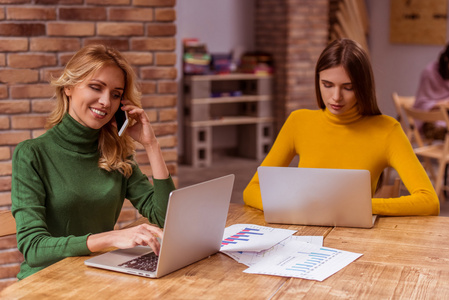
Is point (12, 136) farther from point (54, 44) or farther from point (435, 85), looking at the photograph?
point (435, 85)

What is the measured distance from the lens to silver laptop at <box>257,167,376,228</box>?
6.26ft

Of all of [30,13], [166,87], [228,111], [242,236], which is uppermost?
[30,13]

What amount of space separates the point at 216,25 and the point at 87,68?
5.49 metres

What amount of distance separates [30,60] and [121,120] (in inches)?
46.6

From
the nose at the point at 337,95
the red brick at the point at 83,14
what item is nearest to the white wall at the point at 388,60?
the red brick at the point at 83,14

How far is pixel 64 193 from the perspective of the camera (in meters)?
1.90

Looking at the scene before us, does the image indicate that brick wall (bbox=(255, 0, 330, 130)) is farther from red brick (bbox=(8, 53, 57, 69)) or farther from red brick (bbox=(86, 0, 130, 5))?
red brick (bbox=(8, 53, 57, 69))

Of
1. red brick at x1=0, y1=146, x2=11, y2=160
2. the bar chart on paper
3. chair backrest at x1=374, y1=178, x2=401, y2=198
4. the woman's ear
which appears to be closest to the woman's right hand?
the bar chart on paper

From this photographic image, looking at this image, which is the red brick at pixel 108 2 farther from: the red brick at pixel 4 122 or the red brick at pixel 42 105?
the red brick at pixel 4 122

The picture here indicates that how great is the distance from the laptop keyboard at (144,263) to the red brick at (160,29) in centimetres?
184

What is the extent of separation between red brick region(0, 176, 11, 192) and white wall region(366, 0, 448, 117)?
583 cm

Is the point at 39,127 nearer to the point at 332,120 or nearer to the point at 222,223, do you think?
the point at 332,120

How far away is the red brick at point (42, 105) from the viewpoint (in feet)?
9.86

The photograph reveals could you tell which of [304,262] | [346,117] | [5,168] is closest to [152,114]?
[5,168]
